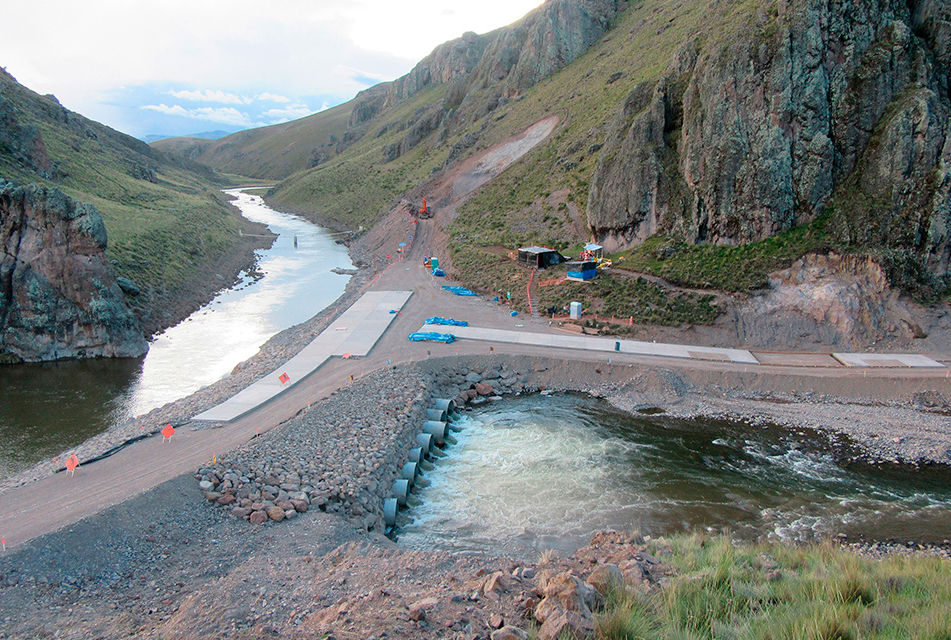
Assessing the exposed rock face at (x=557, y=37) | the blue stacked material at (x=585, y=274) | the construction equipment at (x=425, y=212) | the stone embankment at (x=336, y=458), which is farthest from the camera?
the exposed rock face at (x=557, y=37)

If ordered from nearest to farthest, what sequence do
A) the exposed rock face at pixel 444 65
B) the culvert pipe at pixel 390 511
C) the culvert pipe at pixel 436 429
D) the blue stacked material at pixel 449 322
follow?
the culvert pipe at pixel 390 511, the culvert pipe at pixel 436 429, the blue stacked material at pixel 449 322, the exposed rock face at pixel 444 65

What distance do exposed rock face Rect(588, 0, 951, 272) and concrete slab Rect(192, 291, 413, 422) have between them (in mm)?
19327

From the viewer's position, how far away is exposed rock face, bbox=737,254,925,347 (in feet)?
92.5

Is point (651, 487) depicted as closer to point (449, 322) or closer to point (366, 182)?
point (449, 322)

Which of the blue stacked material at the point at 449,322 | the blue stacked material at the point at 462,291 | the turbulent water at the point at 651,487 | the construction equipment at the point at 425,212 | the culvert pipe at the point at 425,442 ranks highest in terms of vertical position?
the construction equipment at the point at 425,212

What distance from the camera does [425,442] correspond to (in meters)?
20.9

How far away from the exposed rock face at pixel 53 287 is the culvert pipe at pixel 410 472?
68.2 ft

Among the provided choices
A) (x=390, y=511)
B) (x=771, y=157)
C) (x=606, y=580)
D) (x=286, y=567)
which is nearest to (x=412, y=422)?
(x=390, y=511)

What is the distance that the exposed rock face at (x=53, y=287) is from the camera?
30.1 meters

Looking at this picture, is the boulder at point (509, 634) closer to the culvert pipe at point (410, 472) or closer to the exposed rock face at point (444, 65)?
the culvert pipe at point (410, 472)

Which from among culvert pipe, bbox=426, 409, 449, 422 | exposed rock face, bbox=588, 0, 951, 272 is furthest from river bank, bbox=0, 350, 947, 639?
exposed rock face, bbox=588, 0, 951, 272

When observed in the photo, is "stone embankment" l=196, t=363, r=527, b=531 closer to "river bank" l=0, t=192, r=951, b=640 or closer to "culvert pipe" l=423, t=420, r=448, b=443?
"river bank" l=0, t=192, r=951, b=640

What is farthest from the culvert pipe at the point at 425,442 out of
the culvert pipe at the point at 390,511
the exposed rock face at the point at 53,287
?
the exposed rock face at the point at 53,287

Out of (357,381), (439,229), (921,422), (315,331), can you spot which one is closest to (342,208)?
(439,229)
